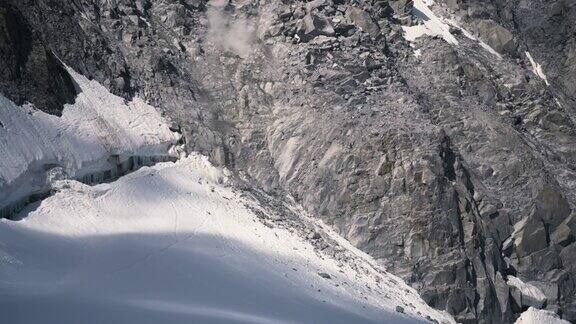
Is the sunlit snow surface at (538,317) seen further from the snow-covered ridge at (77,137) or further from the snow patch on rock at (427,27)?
the snow patch on rock at (427,27)

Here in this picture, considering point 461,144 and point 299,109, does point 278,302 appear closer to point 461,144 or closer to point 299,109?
point 299,109

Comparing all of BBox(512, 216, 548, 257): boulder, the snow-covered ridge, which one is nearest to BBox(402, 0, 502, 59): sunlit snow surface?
BBox(512, 216, 548, 257): boulder

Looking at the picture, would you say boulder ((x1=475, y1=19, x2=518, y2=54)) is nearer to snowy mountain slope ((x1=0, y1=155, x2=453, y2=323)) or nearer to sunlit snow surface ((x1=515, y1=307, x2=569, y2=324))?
sunlit snow surface ((x1=515, y1=307, x2=569, y2=324))

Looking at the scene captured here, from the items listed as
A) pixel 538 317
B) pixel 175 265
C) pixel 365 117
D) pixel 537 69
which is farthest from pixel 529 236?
pixel 175 265

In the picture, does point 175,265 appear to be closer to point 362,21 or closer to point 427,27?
point 362,21

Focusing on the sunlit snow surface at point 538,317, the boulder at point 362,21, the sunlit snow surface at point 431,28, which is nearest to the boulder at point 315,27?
the boulder at point 362,21
